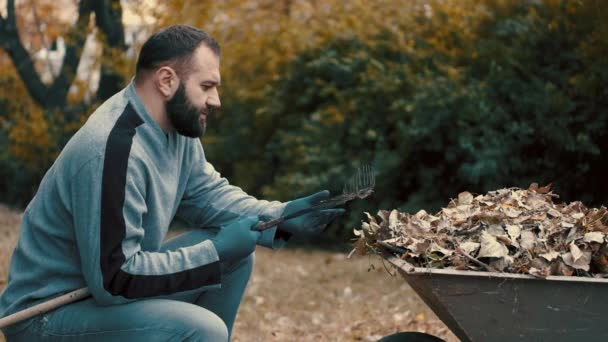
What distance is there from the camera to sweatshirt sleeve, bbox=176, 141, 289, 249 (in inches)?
132

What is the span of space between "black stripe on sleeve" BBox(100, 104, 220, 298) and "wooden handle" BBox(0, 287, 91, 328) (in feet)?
0.45

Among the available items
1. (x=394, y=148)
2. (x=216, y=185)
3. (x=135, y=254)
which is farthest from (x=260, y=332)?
(x=394, y=148)

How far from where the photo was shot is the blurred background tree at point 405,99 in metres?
6.22

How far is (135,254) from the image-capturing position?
2.70 meters

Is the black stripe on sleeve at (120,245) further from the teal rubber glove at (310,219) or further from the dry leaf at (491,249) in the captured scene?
the dry leaf at (491,249)

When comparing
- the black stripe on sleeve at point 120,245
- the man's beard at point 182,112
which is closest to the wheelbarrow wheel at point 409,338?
the black stripe on sleeve at point 120,245

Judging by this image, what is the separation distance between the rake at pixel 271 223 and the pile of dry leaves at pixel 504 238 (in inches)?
5.7

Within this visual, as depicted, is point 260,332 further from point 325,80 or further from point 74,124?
point 74,124

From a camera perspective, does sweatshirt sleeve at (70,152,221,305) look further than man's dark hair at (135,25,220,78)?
No

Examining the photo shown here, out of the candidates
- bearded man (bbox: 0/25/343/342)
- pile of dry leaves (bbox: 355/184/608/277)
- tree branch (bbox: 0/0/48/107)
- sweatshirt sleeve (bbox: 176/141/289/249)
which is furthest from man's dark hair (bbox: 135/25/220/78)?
tree branch (bbox: 0/0/48/107)

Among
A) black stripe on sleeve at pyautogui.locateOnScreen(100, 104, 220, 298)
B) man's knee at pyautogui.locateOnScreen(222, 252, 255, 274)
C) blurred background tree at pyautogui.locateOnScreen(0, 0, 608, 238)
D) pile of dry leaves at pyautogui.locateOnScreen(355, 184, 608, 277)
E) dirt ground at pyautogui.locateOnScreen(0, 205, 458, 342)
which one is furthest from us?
blurred background tree at pyautogui.locateOnScreen(0, 0, 608, 238)

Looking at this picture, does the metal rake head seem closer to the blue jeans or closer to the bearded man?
the bearded man

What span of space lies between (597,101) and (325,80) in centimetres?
272

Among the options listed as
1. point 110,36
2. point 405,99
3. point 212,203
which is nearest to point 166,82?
point 212,203
